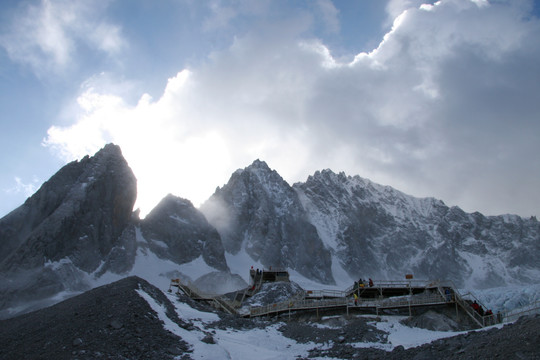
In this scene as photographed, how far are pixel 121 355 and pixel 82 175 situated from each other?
116 m

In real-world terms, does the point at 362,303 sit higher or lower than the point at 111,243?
lower

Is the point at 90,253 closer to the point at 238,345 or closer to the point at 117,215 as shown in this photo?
the point at 117,215

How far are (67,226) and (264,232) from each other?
84461 mm

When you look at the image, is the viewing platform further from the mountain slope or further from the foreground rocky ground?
the mountain slope

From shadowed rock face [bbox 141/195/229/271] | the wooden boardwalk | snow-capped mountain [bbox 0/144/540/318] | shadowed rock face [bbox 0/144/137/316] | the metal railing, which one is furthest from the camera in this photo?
shadowed rock face [bbox 141/195/229/271]

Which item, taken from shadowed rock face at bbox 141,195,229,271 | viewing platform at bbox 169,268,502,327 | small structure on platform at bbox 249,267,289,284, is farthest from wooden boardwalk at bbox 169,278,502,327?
shadowed rock face at bbox 141,195,229,271

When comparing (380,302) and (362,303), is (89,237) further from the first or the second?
(380,302)

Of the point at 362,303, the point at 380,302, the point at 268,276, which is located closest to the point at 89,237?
the point at 268,276

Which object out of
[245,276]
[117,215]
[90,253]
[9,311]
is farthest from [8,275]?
[245,276]

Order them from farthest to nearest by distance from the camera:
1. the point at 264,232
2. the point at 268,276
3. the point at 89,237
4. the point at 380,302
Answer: the point at 264,232 → the point at 89,237 → the point at 268,276 → the point at 380,302

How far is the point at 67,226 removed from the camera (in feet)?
368

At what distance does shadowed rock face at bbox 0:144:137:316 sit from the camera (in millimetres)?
97562

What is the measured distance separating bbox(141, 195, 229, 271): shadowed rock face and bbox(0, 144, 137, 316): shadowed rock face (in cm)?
1385

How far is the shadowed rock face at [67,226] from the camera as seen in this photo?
9756 centimetres
